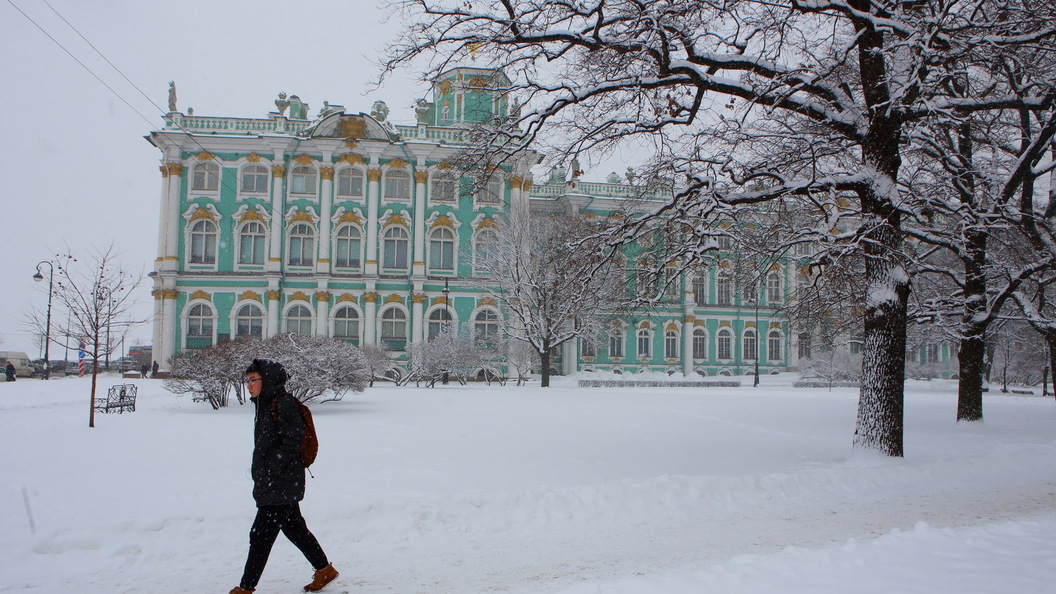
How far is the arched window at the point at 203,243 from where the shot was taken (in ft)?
131

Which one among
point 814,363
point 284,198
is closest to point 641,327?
point 814,363

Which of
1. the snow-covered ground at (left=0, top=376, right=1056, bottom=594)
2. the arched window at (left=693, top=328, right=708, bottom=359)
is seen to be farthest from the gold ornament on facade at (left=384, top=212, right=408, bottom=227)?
the snow-covered ground at (left=0, top=376, right=1056, bottom=594)

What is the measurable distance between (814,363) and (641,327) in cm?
1103

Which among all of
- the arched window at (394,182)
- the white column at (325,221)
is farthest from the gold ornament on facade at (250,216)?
the arched window at (394,182)

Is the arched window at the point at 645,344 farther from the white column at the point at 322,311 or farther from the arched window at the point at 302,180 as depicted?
the arched window at the point at 302,180

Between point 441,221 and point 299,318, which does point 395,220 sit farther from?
point 299,318

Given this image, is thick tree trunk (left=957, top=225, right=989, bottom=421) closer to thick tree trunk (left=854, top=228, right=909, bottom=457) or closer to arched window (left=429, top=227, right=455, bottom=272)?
thick tree trunk (left=854, top=228, right=909, bottom=457)

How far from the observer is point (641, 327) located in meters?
46.2

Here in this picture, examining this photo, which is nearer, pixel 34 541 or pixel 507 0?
pixel 34 541

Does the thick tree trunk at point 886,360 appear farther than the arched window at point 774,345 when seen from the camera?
No

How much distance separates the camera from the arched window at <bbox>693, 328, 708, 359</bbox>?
4731cm

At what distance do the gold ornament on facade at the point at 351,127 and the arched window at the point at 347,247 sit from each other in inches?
207

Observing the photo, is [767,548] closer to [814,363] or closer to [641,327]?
[814,363]

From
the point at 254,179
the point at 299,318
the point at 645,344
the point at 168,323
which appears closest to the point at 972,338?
the point at 645,344
